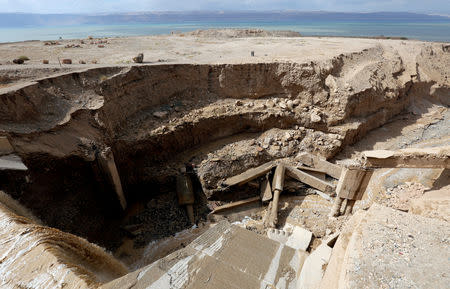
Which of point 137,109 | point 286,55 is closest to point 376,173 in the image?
point 286,55

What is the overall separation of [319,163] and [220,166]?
4.27m

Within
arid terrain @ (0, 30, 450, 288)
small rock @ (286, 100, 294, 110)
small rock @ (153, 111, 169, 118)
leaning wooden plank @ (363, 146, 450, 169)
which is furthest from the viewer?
small rock @ (286, 100, 294, 110)

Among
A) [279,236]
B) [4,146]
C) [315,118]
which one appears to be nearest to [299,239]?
[279,236]

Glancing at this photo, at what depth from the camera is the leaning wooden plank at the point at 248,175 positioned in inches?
351

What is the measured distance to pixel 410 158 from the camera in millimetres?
5297

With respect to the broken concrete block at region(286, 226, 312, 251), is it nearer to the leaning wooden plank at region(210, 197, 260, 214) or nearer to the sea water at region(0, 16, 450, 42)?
the leaning wooden plank at region(210, 197, 260, 214)

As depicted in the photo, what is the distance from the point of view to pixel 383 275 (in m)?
2.02

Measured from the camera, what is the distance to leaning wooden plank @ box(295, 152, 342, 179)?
30.8ft

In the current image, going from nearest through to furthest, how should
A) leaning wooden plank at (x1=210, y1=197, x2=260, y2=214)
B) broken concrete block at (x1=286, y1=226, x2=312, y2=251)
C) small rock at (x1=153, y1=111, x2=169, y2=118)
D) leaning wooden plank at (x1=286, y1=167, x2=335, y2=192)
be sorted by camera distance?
broken concrete block at (x1=286, y1=226, x2=312, y2=251)
leaning wooden plank at (x1=210, y1=197, x2=260, y2=214)
leaning wooden plank at (x1=286, y1=167, x2=335, y2=192)
small rock at (x1=153, y1=111, x2=169, y2=118)

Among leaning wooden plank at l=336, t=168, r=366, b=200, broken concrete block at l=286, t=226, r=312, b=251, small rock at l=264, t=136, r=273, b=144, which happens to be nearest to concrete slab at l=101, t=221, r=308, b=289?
leaning wooden plank at l=336, t=168, r=366, b=200

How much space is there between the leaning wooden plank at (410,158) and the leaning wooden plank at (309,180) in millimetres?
3623

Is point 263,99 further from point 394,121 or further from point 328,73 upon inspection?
point 394,121

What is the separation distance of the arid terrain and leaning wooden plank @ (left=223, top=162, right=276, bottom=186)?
0.12 meters

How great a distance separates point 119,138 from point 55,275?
7.09m
